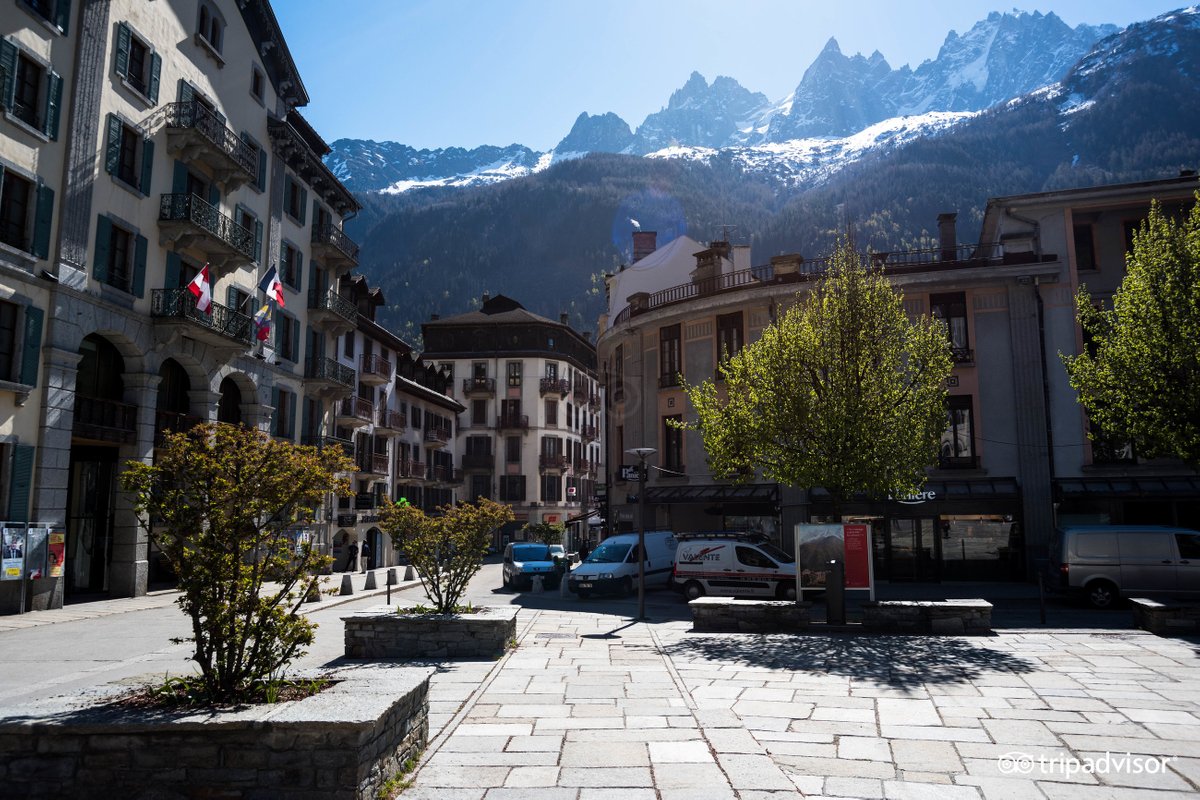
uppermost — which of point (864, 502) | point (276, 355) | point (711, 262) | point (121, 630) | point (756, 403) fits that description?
point (711, 262)

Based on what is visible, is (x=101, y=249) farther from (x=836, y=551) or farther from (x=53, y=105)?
(x=836, y=551)

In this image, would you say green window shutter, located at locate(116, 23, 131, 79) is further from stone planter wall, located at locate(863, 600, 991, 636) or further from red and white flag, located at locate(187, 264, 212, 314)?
stone planter wall, located at locate(863, 600, 991, 636)

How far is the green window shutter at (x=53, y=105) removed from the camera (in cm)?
1945

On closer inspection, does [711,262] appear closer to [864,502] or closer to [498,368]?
[864,502]

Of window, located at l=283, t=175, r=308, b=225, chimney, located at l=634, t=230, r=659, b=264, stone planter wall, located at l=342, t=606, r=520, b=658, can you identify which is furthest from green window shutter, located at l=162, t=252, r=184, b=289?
chimney, located at l=634, t=230, r=659, b=264

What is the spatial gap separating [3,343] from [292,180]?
16796mm

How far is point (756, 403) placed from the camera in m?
19.1

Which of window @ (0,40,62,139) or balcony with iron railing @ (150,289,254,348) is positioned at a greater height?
window @ (0,40,62,139)

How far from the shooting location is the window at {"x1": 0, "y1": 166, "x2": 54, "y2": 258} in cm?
1839

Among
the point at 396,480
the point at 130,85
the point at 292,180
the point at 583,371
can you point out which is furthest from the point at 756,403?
the point at 583,371

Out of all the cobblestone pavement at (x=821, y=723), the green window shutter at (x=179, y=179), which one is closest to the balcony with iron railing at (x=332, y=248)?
the green window shutter at (x=179, y=179)

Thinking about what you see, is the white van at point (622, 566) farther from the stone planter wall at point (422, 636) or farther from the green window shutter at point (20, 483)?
the green window shutter at point (20, 483)

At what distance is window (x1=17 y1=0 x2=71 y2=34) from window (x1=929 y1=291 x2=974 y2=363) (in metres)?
27.5

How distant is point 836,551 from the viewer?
16.1 meters
